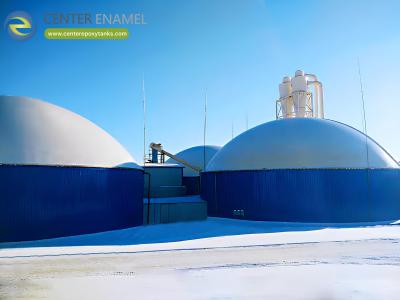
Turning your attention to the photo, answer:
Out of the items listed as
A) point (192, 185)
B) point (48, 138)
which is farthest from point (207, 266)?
point (192, 185)

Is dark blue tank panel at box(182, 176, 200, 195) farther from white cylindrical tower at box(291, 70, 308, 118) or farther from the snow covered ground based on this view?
the snow covered ground

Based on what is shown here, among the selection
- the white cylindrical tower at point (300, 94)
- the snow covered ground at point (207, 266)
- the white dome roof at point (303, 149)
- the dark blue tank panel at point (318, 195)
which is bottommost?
the snow covered ground at point (207, 266)

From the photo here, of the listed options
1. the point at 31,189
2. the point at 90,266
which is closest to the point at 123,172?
the point at 31,189

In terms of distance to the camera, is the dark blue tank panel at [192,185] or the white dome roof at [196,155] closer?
the dark blue tank panel at [192,185]

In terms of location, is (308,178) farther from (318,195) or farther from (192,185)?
(192,185)

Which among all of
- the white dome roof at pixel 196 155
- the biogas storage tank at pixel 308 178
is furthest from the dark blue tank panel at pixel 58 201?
the white dome roof at pixel 196 155

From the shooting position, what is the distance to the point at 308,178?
21312mm

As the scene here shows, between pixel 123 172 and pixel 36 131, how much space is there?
536cm

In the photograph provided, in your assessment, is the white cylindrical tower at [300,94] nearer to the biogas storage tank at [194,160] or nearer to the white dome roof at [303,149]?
the white dome roof at [303,149]

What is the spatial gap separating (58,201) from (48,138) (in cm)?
354

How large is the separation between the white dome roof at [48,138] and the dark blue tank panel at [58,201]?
1.76 ft

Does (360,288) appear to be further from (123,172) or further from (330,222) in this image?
(123,172)

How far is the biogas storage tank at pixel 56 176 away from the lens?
15.9 m

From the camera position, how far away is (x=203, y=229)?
19656mm
